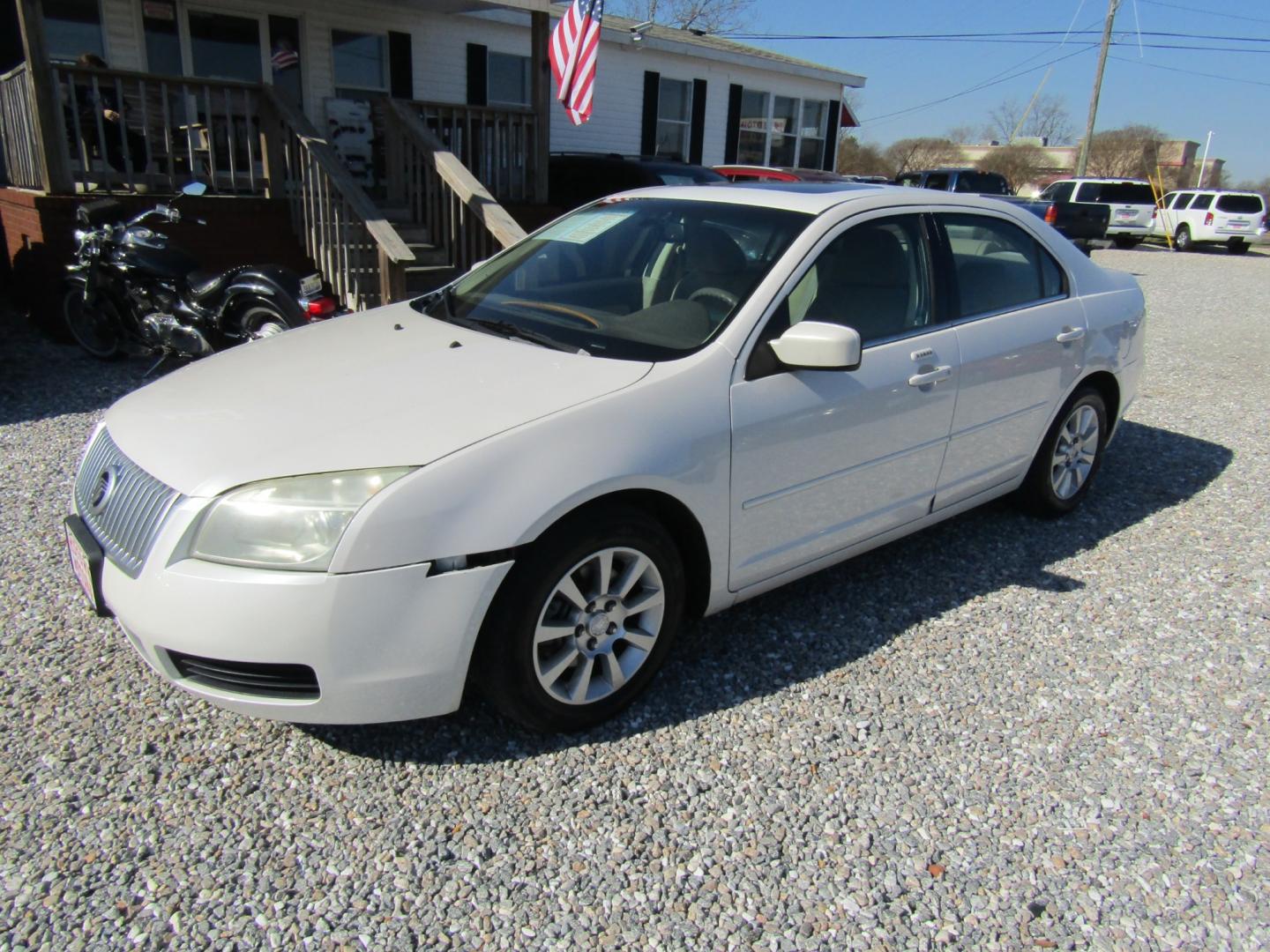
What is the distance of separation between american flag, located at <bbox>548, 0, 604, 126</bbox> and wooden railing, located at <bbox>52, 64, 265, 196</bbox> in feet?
11.3

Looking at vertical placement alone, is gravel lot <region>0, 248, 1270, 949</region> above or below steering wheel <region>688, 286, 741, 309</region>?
below

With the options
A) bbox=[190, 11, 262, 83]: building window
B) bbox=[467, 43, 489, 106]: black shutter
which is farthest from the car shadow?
bbox=[467, 43, 489, 106]: black shutter

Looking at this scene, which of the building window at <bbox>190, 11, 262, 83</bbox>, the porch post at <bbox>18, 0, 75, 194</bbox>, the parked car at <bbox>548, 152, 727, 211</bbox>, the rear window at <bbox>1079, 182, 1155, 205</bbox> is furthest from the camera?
the rear window at <bbox>1079, 182, 1155, 205</bbox>

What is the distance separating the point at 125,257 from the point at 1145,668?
22.7 feet

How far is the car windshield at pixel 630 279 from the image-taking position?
3.15 metres

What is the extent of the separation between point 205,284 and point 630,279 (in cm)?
426

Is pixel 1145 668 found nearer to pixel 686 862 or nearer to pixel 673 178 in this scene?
pixel 686 862

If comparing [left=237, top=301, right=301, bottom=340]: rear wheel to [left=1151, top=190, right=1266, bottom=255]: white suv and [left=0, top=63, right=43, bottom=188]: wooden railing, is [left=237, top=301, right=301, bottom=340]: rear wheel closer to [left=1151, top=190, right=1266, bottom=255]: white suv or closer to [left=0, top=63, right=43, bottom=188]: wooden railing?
[left=0, top=63, right=43, bottom=188]: wooden railing

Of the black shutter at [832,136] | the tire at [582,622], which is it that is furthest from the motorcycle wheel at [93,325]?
the black shutter at [832,136]

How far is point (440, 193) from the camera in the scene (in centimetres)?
922

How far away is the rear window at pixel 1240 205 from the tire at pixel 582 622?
28650 millimetres

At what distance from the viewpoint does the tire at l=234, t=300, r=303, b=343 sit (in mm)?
6402

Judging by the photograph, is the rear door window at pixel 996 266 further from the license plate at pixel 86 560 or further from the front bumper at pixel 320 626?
the license plate at pixel 86 560

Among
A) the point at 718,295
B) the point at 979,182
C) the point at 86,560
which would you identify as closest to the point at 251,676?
the point at 86,560
